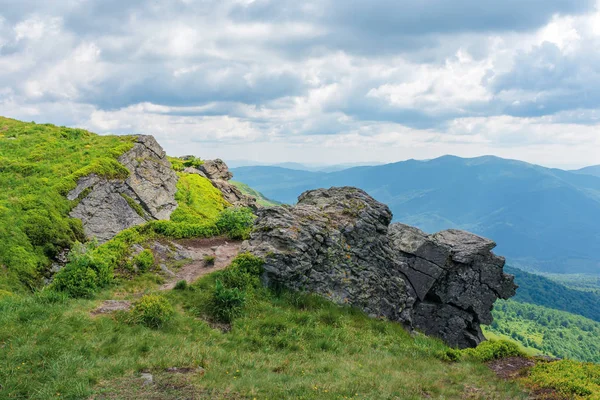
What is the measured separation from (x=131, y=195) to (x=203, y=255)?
1441 centimetres

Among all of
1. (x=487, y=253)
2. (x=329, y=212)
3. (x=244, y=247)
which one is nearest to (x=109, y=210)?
(x=244, y=247)

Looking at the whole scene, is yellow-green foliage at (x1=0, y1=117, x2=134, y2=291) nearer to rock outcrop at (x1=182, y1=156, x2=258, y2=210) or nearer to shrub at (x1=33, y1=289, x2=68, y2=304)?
shrub at (x1=33, y1=289, x2=68, y2=304)

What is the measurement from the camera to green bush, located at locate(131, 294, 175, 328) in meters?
16.6

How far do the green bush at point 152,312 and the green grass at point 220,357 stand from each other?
353 millimetres

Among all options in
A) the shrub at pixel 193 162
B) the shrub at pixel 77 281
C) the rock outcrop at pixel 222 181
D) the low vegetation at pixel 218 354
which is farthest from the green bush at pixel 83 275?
the shrub at pixel 193 162

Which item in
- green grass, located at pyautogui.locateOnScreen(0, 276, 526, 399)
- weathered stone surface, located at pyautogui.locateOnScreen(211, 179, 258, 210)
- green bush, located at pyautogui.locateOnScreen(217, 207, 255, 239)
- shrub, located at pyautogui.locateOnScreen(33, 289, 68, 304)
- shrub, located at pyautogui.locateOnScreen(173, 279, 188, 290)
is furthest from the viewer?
weathered stone surface, located at pyautogui.locateOnScreen(211, 179, 258, 210)

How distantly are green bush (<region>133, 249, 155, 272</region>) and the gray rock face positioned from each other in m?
9.24

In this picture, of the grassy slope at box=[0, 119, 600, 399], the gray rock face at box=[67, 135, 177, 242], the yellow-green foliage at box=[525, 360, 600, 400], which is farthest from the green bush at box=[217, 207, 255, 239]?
the yellow-green foliage at box=[525, 360, 600, 400]

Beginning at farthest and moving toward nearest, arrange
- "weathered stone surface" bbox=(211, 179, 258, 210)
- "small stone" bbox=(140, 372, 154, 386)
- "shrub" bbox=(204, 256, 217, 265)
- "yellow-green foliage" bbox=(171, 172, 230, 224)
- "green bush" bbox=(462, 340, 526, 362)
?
"weathered stone surface" bbox=(211, 179, 258, 210) < "yellow-green foliage" bbox=(171, 172, 230, 224) < "shrub" bbox=(204, 256, 217, 265) < "green bush" bbox=(462, 340, 526, 362) < "small stone" bbox=(140, 372, 154, 386)

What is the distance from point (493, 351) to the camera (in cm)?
1927

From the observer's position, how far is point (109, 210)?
3238 cm

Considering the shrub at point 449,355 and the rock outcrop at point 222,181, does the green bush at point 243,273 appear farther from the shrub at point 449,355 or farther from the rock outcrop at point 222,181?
the rock outcrop at point 222,181

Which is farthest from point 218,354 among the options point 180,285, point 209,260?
point 209,260

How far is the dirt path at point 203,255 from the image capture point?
869 inches
